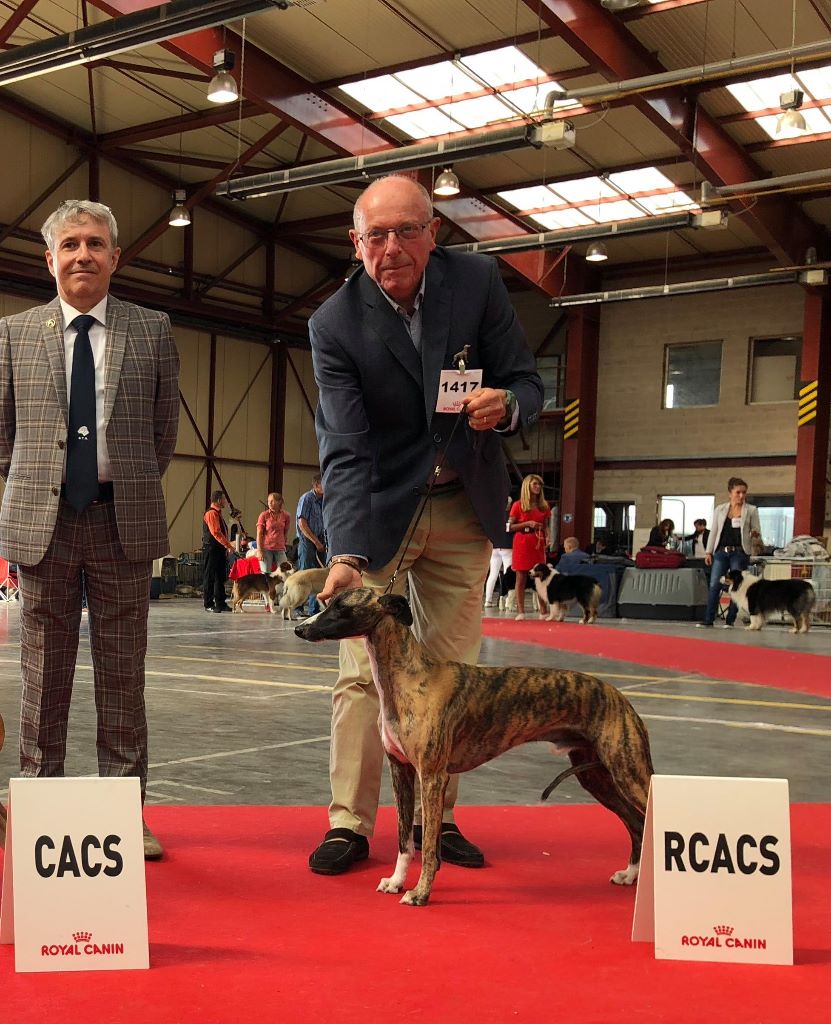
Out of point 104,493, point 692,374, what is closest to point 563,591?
point 104,493

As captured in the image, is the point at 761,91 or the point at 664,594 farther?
the point at 664,594

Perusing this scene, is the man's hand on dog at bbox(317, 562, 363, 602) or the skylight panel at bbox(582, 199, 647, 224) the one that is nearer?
the man's hand on dog at bbox(317, 562, 363, 602)

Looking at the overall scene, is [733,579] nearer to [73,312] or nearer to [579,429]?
[579,429]

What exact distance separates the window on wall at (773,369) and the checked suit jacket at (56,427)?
20411 mm

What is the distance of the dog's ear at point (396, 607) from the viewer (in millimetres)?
2400

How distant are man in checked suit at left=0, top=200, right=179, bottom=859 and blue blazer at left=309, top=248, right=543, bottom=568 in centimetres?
47

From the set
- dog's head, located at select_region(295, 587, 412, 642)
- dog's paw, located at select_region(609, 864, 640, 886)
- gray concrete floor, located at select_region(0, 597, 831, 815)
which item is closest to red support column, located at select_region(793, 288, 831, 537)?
gray concrete floor, located at select_region(0, 597, 831, 815)

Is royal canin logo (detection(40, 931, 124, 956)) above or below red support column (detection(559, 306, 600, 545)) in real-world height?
below

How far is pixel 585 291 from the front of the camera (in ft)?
72.2

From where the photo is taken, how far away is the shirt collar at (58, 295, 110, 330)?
9.37 ft

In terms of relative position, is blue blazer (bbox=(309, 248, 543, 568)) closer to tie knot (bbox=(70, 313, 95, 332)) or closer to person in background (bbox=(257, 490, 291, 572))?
tie knot (bbox=(70, 313, 95, 332))

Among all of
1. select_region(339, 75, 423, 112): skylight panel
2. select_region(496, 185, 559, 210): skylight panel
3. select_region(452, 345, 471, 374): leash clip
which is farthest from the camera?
select_region(496, 185, 559, 210): skylight panel

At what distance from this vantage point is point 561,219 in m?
19.4

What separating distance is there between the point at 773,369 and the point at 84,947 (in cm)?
2160
